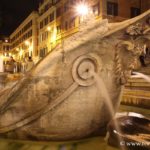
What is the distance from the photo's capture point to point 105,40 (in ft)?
16.7

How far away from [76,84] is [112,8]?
83.1 feet

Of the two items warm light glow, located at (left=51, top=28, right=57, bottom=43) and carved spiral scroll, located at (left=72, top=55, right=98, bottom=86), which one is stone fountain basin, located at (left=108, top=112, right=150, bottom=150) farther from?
warm light glow, located at (left=51, top=28, right=57, bottom=43)

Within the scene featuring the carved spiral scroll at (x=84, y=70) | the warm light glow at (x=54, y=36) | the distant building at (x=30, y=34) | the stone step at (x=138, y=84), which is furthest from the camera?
the distant building at (x=30, y=34)

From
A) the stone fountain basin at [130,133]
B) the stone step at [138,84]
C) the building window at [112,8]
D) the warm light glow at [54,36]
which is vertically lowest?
the stone fountain basin at [130,133]

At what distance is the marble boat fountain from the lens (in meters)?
4.99

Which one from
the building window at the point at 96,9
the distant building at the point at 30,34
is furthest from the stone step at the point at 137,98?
the distant building at the point at 30,34

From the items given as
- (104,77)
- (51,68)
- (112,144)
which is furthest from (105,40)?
(112,144)

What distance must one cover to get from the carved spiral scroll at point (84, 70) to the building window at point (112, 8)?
24.3 metres

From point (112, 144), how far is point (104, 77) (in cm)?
123

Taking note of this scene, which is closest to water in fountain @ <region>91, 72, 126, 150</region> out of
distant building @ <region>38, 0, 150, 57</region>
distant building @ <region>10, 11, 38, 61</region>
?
distant building @ <region>38, 0, 150, 57</region>

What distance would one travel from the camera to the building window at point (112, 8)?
28391 millimetres

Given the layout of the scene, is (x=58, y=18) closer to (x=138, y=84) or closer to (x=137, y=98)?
(x=138, y=84)

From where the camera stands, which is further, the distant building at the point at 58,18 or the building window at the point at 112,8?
the distant building at the point at 58,18

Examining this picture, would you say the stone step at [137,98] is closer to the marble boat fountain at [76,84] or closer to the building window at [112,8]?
the marble boat fountain at [76,84]
